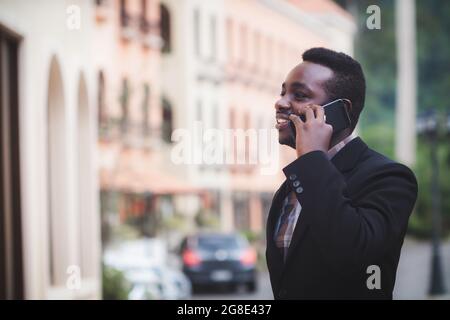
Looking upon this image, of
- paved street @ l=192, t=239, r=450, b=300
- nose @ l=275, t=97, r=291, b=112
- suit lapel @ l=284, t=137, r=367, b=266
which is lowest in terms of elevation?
paved street @ l=192, t=239, r=450, b=300

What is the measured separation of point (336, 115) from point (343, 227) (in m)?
0.28

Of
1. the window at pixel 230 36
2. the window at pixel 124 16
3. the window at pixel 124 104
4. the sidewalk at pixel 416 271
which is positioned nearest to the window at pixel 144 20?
the window at pixel 124 16

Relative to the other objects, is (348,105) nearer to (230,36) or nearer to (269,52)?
(269,52)

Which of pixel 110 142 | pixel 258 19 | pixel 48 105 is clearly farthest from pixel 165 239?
pixel 48 105

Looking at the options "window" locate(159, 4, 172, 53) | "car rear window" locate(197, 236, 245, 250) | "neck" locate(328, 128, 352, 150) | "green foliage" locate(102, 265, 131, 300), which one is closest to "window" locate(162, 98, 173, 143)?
"window" locate(159, 4, 172, 53)

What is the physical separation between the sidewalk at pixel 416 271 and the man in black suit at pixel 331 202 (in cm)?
627

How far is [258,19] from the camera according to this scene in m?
27.9

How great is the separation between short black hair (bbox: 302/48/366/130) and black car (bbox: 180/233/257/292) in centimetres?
1690

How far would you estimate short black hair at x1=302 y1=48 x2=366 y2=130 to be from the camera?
2352 millimetres

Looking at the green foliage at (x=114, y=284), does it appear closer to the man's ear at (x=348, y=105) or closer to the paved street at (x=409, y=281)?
the paved street at (x=409, y=281)

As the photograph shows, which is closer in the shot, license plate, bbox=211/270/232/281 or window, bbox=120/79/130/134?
window, bbox=120/79/130/134

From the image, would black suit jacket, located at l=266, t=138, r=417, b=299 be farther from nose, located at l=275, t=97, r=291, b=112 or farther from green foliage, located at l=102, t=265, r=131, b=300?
green foliage, located at l=102, t=265, r=131, b=300
